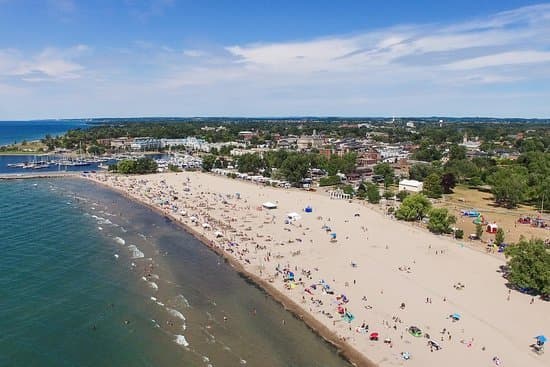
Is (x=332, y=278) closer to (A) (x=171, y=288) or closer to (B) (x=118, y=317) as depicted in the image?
(A) (x=171, y=288)

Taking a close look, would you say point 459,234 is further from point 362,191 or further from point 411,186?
point 411,186

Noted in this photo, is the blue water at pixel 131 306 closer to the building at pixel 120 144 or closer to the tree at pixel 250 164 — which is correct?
the tree at pixel 250 164

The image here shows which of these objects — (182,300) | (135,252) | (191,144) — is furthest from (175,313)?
(191,144)

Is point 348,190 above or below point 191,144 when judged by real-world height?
below

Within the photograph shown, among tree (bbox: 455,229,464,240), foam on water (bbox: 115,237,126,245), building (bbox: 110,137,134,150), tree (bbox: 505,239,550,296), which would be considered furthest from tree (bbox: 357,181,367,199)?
building (bbox: 110,137,134,150)

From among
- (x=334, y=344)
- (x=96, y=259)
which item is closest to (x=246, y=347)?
(x=334, y=344)

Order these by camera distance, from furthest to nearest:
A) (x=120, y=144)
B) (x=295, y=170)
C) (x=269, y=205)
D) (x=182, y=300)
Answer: (x=120, y=144) → (x=295, y=170) → (x=269, y=205) → (x=182, y=300)

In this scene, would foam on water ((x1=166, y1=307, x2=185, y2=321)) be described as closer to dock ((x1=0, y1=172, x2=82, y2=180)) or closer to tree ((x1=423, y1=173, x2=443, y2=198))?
tree ((x1=423, y1=173, x2=443, y2=198))
